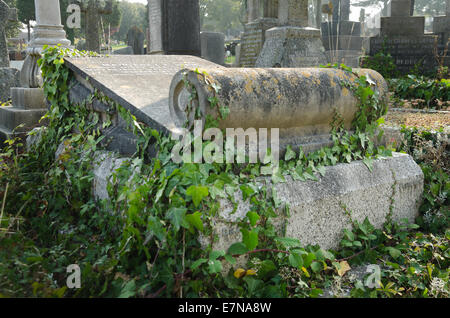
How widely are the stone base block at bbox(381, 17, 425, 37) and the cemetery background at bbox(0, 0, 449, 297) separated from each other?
973 cm

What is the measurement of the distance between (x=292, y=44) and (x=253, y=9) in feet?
28.3

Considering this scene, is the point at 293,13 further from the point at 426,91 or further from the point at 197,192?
the point at 197,192

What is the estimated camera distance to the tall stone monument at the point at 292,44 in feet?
27.5

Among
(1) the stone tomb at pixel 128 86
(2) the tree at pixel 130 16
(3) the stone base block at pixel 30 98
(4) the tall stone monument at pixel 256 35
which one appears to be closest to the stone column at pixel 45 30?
(3) the stone base block at pixel 30 98

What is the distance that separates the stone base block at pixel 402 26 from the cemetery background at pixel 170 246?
31.9 feet

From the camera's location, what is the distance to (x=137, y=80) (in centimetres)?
320

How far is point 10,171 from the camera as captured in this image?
306 centimetres

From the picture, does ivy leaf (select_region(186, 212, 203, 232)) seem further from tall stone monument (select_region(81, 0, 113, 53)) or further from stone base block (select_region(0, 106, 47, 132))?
tall stone monument (select_region(81, 0, 113, 53))

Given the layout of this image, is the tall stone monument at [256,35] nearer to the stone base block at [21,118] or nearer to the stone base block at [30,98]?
the stone base block at [30,98]

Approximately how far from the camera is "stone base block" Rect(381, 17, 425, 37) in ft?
37.2

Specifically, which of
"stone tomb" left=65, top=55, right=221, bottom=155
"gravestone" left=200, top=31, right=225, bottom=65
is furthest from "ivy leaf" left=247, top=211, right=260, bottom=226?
"gravestone" left=200, top=31, right=225, bottom=65

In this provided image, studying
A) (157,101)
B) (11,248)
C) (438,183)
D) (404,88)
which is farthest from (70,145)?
(404,88)
